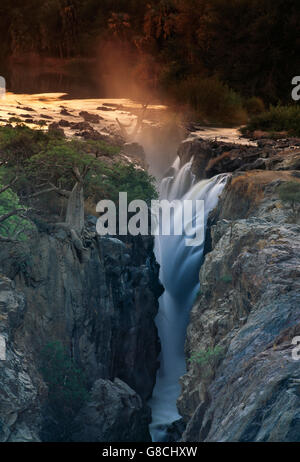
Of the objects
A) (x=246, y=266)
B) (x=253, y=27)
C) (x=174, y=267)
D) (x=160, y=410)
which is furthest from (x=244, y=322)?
(x=253, y=27)

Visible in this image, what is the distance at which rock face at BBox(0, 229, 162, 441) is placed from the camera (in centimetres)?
2328

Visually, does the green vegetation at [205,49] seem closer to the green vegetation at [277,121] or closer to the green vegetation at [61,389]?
the green vegetation at [277,121]

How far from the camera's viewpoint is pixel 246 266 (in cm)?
2511

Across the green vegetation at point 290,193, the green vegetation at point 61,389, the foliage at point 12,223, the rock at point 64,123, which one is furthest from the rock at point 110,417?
the rock at point 64,123

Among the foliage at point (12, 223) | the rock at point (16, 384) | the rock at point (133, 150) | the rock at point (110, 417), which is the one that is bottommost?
the rock at point (110, 417)

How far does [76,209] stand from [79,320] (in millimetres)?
4757

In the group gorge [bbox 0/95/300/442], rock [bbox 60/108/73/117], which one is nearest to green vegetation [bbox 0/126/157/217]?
gorge [bbox 0/95/300/442]

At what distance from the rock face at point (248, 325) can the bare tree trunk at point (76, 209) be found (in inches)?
225

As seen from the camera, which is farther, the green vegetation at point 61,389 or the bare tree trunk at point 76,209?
the bare tree trunk at point 76,209

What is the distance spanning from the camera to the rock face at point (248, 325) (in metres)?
16.8

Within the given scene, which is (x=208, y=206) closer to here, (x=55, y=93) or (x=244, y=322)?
(x=244, y=322)

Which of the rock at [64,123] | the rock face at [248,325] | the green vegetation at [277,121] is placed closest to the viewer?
the rock face at [248,325]

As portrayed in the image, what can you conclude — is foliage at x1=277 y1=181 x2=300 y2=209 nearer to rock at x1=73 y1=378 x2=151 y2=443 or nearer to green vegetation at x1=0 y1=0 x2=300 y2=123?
rock at x1=73 y1=378 x2=151 y2=443

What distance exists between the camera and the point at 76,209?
32625 mm
